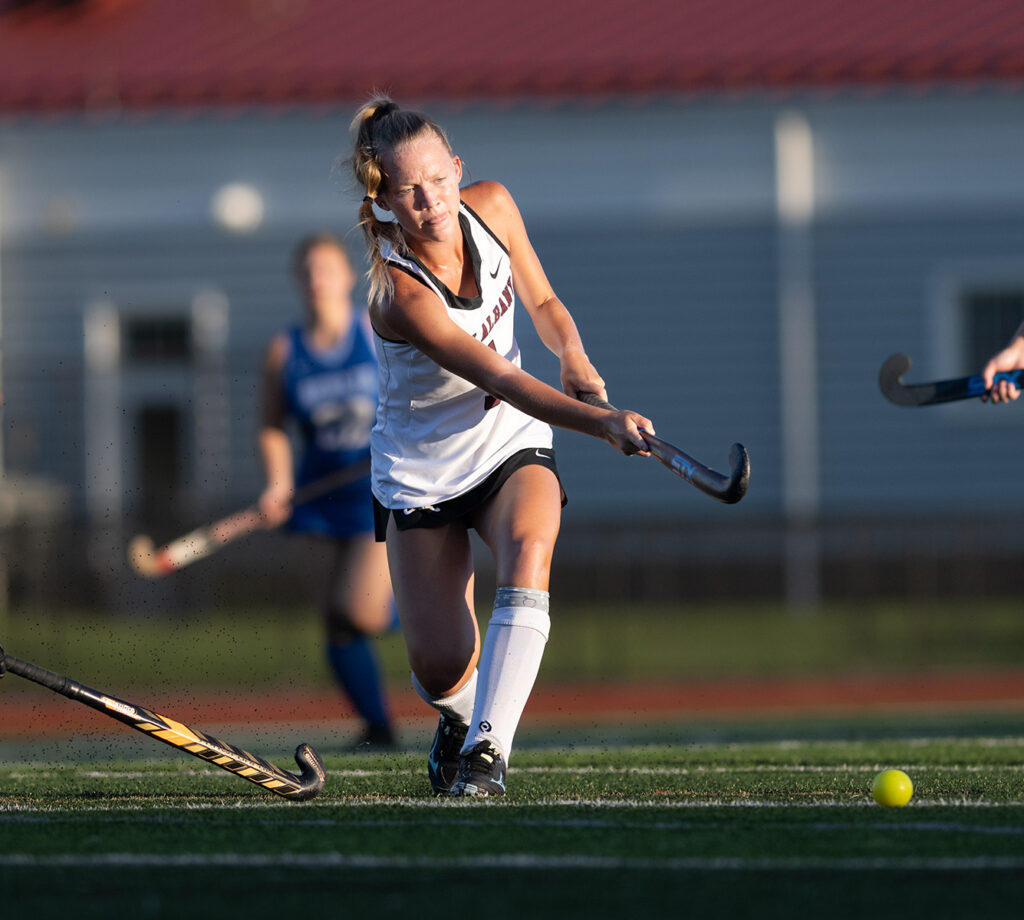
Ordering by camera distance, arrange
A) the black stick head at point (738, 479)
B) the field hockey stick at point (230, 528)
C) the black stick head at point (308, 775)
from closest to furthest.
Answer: the black stick head at point (738, 479)
the black stick head at point (308, 775)
the field hockey stick at point (230, 528)

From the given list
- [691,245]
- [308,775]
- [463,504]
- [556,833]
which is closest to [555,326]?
[463,504]

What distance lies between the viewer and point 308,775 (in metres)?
4.84

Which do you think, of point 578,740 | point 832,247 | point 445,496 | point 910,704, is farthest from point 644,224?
point 445,496

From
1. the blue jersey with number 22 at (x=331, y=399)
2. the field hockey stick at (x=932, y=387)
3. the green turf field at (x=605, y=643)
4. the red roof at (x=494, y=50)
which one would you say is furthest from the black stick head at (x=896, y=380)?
the red roof at (x=494, y=50)

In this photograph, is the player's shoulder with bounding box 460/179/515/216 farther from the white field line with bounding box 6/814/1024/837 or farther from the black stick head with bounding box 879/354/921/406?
the white field line with bounding box 6/814/1024/837

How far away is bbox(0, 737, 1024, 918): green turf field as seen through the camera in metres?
3.22

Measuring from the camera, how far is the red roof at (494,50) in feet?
55.9

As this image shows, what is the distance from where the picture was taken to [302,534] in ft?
25.5

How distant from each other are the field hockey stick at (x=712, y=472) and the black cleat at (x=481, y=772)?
973 millimetres

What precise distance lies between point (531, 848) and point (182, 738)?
128cm

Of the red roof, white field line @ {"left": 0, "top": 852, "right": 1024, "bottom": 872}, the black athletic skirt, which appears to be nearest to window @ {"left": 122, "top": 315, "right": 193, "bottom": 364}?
the red roof

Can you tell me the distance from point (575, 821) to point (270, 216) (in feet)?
47.0

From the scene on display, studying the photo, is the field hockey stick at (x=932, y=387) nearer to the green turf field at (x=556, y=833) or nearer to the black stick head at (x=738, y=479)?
the black stick head at (x=738, y=479)

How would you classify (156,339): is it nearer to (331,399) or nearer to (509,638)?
(331,399)
